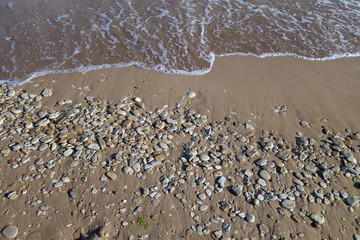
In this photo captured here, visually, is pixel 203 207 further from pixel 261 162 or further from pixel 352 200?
pixel 352 200

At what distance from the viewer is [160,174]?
4016 millimetres

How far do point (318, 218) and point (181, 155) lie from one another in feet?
6.68

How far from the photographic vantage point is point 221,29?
785cm

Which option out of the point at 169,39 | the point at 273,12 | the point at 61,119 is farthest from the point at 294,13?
the point at 61,119

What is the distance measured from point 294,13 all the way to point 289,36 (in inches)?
66.0

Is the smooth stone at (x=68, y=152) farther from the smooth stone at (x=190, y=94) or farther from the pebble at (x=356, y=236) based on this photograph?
the pebble at (x=356, y=236)

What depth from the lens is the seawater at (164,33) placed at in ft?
21.3

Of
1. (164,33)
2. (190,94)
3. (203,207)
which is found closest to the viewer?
(203,207)

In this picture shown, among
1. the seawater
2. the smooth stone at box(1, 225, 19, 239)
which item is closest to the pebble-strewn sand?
the smooth stone at box(1, 225, 19, 239)

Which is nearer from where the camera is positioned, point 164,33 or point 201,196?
point 201,196

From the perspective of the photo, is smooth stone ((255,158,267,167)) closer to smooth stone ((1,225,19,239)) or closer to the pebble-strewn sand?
the pebble-strewn sand

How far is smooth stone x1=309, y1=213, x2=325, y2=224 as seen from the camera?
3494 mm

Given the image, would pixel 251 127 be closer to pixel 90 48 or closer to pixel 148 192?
pixel 148 192

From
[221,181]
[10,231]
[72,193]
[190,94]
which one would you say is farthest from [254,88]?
[10,231]
